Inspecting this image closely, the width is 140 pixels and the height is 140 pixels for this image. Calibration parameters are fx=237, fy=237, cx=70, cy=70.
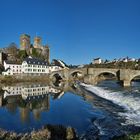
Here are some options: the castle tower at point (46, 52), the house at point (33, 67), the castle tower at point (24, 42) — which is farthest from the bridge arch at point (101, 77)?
the castle tower at point (24, 42)

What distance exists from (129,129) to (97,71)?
5818cm

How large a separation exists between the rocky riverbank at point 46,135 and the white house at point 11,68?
66.5m

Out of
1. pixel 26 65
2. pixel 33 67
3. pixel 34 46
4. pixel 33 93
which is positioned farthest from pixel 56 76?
pixel 33 93

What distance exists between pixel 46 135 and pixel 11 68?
69857mm

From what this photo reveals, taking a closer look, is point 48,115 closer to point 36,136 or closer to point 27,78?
point 36,136

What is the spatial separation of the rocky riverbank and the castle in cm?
9127

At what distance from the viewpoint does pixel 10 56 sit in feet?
312

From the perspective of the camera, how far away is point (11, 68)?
8012 centimetres

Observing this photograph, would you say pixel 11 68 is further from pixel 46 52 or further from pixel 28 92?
pixel 28 92

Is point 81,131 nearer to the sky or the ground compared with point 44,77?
nearer to the ground

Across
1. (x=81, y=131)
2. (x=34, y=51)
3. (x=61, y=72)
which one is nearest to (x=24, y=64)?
(x=61, y=72)

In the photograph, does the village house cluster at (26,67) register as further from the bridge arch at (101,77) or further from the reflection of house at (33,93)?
the reflection of house at (33,93)

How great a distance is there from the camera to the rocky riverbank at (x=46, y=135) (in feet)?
40.1

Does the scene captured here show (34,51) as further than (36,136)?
Yes
